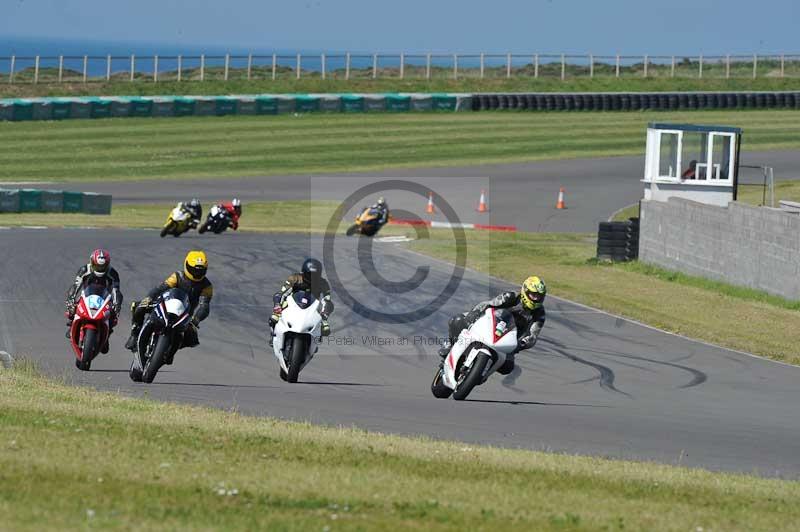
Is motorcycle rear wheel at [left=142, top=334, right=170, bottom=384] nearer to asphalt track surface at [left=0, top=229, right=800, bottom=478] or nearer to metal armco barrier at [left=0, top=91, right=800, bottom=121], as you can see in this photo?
asphalt track surface at [left=0, top=229, right=800, bottom=478]

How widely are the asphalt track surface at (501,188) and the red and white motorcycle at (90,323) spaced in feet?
76.3

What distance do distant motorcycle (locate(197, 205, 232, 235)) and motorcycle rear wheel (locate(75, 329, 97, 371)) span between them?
16.1 meters

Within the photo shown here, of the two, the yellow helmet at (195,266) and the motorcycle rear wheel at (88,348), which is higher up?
the yellow helmet at (195,266)

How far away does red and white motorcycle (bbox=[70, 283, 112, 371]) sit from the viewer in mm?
15492

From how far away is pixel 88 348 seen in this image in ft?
50.9

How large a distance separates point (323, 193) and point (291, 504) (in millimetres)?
35563

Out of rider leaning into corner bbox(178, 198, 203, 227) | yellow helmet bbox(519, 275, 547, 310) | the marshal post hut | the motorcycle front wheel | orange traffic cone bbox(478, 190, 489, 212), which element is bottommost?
the motorcycle front wheel

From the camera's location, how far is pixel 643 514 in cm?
878

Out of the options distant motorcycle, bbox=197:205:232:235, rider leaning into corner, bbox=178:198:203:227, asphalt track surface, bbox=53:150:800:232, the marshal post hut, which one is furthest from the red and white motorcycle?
asphalt track surface, bbox=53:150:800:232

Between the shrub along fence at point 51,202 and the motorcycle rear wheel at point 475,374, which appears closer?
the motorcycle rear wheel at point 475,374

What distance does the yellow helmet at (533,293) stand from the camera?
46.1 ft

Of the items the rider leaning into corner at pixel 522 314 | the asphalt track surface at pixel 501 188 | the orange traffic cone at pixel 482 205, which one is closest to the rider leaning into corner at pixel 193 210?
the asphalt track surface at pixel 501 188

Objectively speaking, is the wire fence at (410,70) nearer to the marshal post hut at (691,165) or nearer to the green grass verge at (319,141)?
the green grass verge at (319,141)

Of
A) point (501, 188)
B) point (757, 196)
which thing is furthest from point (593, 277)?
point (501, 188)
